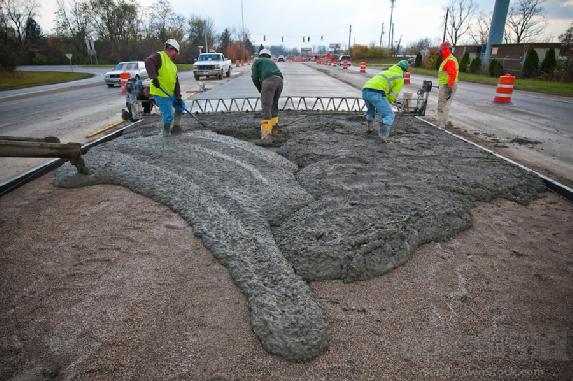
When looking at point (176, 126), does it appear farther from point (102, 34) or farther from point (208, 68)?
point (102, 34)

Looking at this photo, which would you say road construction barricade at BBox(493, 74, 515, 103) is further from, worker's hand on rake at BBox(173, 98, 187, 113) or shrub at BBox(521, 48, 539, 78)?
shrub at BBox(521, 48, 539, 78)

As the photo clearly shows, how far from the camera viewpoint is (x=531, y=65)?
24.8m

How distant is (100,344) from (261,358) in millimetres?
1065

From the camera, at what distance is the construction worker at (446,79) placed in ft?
25.5

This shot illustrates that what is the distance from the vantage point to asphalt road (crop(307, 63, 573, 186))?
6.27 m

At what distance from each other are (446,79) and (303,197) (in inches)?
234

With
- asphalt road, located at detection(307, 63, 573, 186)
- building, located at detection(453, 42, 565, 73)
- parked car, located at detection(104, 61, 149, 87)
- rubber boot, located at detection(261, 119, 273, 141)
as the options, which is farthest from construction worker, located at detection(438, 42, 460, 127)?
building, located at detection(453, 42, 565, 73)

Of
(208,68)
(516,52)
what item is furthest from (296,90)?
(516,52)

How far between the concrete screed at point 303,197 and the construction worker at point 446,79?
5.95 ft

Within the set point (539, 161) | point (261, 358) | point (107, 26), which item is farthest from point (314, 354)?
point (107, 26)

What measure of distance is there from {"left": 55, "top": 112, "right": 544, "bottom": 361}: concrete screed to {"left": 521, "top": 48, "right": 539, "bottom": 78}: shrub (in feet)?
80.3

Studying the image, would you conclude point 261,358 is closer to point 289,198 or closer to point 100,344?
point 100,344

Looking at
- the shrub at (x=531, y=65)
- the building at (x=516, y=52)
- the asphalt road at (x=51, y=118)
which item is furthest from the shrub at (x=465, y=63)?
the asphalt road at (x=51, y=118)

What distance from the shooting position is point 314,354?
2.12 metres
